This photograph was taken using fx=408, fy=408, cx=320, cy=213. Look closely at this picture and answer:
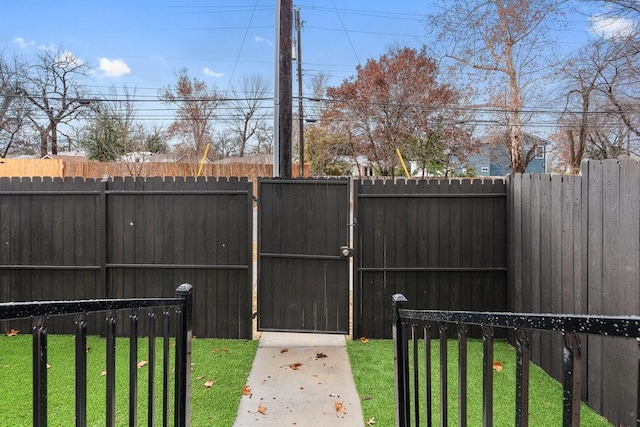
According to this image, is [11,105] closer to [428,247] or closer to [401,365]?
[428,247]

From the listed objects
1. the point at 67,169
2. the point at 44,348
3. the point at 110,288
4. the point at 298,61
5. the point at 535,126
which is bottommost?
the point at 110,288

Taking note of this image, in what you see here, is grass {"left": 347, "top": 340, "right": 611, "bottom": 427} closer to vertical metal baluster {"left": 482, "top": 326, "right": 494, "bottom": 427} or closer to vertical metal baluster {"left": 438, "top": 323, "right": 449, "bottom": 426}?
vertical metal baluster {"left": 438, "top": 323, "right": 449, "bottom": 426}

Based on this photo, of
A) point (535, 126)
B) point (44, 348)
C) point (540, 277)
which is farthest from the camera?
point (535, 126)

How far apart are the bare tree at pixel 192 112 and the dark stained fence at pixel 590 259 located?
18425 mm

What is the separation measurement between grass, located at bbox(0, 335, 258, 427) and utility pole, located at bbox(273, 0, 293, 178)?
2172 mm

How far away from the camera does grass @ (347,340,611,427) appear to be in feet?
8.79

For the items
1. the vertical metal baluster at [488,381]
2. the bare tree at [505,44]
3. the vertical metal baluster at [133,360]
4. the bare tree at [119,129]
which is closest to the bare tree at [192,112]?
the bare tree at [119,129]

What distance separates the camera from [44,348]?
44.4 inches

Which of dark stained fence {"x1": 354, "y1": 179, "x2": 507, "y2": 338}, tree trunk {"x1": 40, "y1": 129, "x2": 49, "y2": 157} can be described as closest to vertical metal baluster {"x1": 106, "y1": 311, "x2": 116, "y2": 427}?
dark stained fence {"x1": 354, "y1": 179, "x2": 507, "y2": 338}

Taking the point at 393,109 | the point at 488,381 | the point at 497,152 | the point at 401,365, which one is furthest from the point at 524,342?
the point at 497,152

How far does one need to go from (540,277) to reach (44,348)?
139 inches

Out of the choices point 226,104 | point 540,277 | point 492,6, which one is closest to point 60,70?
point 226,104

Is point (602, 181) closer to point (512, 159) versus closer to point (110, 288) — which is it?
point (110, 288)

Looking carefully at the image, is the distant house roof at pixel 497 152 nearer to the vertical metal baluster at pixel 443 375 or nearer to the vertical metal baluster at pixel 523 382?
the vertical metal baluster at pixel 443 375
